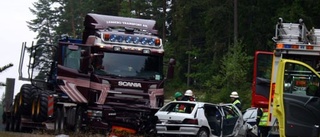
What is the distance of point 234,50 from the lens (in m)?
39.7

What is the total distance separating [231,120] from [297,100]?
268 inches

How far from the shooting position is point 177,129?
60.4 feet

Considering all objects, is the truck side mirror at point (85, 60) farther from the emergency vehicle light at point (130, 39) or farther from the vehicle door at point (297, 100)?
the vehicle door at point (297, 100)

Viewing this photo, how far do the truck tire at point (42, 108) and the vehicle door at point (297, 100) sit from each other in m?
8.72

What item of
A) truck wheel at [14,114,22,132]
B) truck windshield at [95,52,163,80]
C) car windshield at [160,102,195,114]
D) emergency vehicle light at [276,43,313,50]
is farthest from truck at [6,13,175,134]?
emergency vehicle light at [276,43,313,50]

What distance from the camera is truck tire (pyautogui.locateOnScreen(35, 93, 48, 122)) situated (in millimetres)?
19312

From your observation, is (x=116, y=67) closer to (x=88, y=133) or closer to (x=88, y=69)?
(x=88, y=69)

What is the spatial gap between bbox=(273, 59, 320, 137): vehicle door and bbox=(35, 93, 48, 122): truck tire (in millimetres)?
8718

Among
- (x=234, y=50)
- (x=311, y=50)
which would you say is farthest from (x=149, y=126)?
(x=234, y=50)

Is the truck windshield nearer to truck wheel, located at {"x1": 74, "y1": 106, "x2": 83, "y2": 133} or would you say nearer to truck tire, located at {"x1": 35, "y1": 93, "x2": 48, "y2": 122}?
truck wheel, located at {"x1": 74, "y1": 106, "x2": 83, "y2": 133}

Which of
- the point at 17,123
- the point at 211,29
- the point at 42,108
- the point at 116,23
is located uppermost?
the point at 211,29

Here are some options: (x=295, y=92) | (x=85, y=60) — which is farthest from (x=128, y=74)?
(x=295, y=92)

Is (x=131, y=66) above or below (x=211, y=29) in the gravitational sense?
below

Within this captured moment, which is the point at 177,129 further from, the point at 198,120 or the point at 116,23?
the point at 116,23
